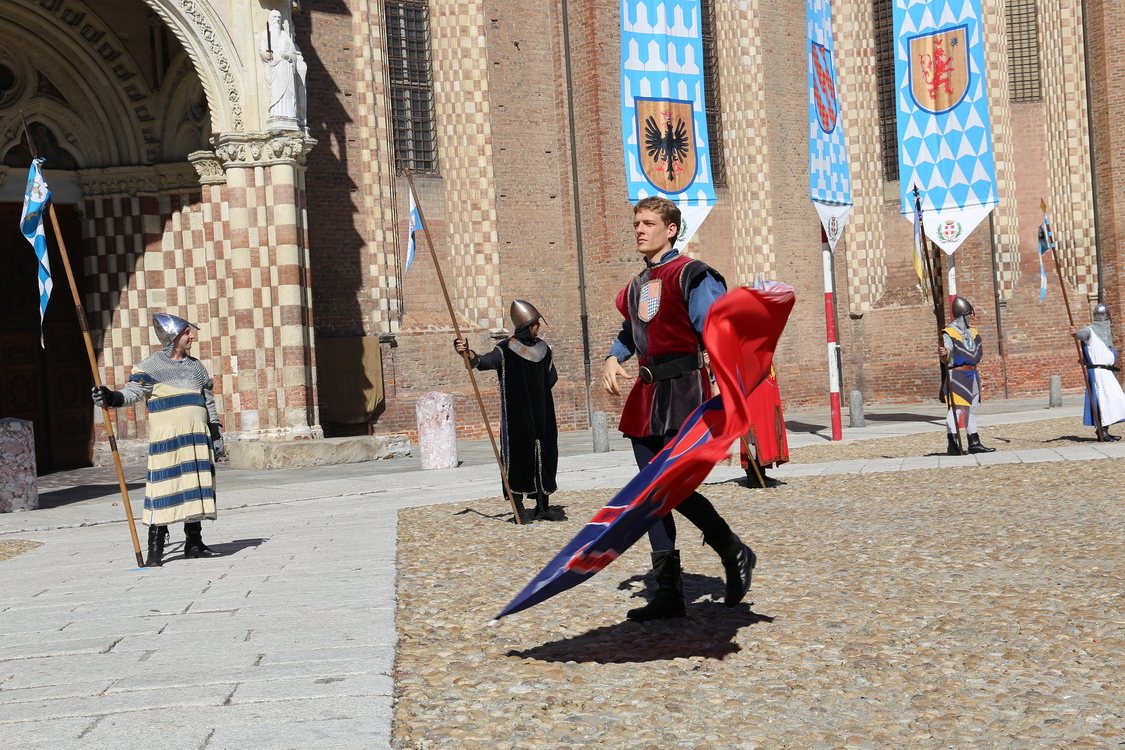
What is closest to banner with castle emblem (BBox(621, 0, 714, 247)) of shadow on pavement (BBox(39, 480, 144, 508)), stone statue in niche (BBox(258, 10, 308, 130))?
stone statue in niche (BBox(258, 10, 308, 130))

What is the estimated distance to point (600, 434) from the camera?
624 inches

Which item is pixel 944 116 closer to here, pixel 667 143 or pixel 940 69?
pixel 940 69

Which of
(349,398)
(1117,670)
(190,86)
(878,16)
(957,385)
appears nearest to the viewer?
(1117,670)

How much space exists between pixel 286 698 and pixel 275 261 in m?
12.7

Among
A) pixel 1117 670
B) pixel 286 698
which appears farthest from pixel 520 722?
pixel 1117 670

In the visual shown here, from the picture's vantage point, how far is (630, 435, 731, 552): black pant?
16.4ft

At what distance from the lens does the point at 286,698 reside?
3.82 meters

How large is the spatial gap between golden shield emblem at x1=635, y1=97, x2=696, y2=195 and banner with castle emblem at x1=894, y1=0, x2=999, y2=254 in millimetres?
4642

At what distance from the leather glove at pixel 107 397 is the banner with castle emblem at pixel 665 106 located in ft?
27.5

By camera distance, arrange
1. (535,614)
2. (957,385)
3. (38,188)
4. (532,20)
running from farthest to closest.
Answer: (532,20), (957,385), (38,188), (535,614)

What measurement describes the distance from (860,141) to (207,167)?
15.2 metres

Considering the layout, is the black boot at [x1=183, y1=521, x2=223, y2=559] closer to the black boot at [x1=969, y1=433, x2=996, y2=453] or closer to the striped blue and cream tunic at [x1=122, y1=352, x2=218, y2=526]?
the striped blue and cream tunic at [x1=122, y1=352, x2=218, y2=526]

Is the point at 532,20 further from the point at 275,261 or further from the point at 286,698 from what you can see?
the point at 286,698

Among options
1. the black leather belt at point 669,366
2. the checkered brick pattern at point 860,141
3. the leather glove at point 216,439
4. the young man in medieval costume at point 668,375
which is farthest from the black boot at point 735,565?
the checkered brick pattern at point 860,141
